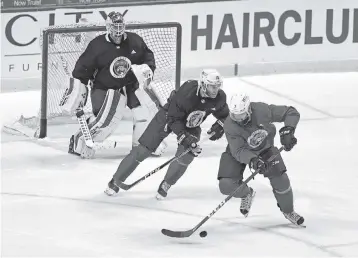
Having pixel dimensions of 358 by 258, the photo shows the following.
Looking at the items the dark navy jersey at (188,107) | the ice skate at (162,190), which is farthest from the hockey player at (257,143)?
the ice skate at (162,190)

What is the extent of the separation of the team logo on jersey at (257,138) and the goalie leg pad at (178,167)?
0.81 metres

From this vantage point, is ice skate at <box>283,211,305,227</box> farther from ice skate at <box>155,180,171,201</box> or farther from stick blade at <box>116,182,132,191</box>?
stick blade at <box>116,182,132,191</box>

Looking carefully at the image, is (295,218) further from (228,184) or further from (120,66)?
(120,66)

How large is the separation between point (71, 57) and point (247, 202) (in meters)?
2.93

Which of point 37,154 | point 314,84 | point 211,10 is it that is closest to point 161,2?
point 211,10

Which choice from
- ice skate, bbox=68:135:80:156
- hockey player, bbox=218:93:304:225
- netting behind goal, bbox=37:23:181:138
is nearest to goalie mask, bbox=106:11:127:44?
netting behind goal, bbox=37:23:181:138

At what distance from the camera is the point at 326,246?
27.4ft

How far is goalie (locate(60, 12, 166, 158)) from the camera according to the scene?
10195 millimetres

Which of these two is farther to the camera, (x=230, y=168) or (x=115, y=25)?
(x=115, y=25)

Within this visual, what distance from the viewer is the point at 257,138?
8477 millimetres

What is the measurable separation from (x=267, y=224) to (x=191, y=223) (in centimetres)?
47

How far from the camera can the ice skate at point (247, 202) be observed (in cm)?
871

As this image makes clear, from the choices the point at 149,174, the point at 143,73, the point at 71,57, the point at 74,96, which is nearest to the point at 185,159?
the point at 149,174

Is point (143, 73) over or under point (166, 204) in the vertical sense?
over
